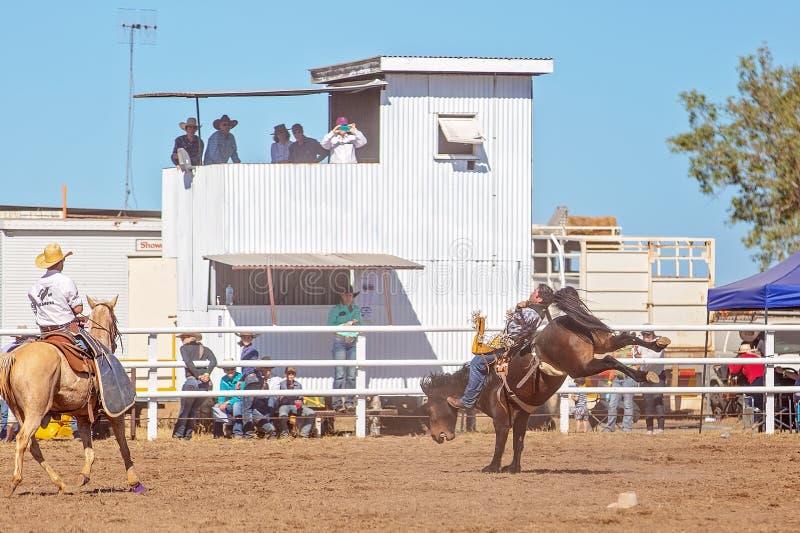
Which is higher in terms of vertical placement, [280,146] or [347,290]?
[280,146]

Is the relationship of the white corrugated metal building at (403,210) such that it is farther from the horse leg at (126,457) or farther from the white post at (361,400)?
the horse leg at (126,457)

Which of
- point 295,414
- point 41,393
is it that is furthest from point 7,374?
point 295,414

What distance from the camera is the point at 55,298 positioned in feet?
35.9

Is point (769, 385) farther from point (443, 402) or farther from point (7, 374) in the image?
point (7, 374)

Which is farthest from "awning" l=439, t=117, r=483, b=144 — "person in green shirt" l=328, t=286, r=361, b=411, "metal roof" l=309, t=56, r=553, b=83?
"person in green shirt" l=328, t=286, r=361, b=411

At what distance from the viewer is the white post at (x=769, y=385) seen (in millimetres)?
17188

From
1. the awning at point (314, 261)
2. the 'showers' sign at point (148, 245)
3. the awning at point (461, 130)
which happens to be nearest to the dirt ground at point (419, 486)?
the awning at point (314, 261)

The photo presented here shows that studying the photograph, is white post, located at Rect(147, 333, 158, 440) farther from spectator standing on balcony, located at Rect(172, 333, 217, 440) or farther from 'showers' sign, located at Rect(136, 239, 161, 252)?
'showers' sign, located at Rect(136, 239, 161, 252)

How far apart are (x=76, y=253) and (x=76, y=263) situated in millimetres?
198

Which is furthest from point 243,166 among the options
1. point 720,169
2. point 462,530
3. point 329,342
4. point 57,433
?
point 462,530

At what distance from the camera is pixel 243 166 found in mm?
21719

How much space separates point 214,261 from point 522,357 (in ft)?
31.9

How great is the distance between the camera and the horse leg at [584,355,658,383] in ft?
37.5

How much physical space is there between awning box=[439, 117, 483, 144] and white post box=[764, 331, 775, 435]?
21.3 ft
